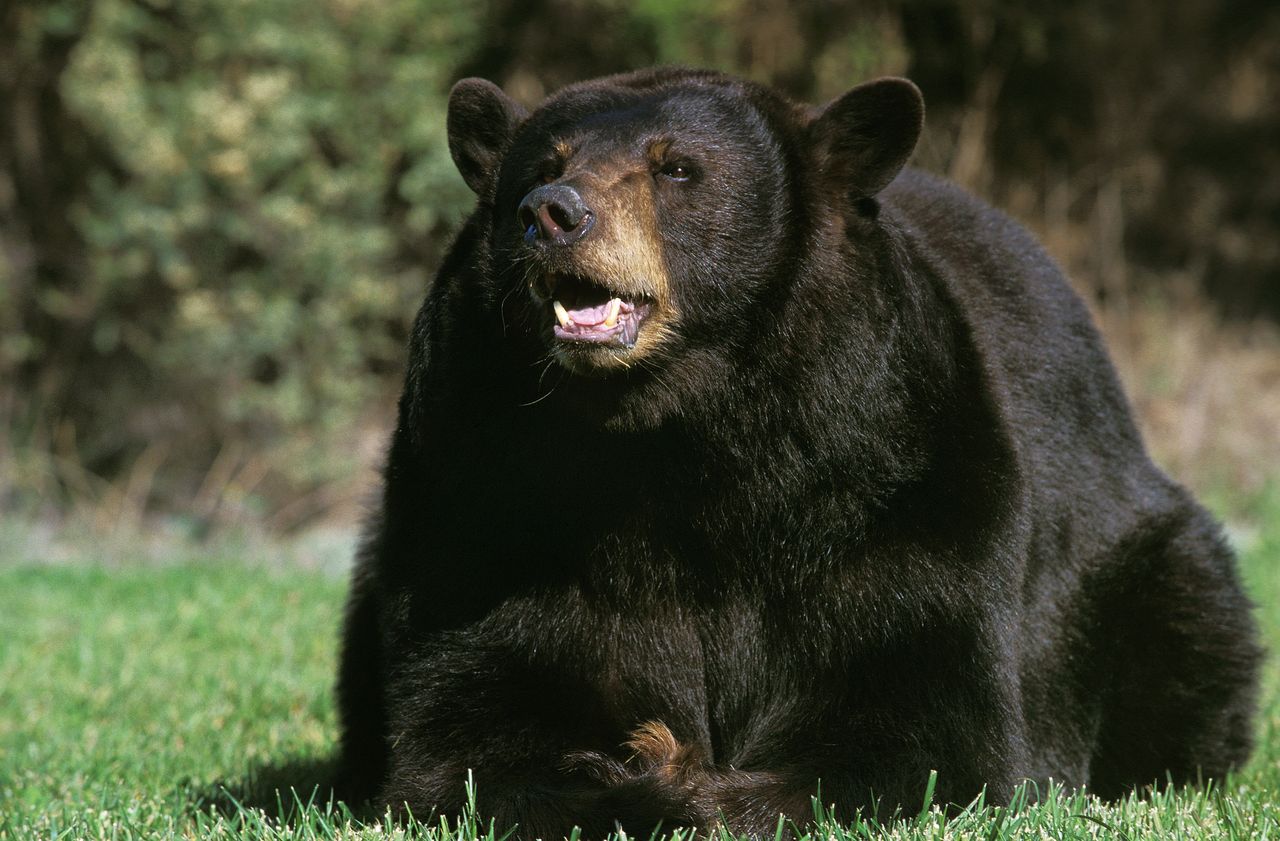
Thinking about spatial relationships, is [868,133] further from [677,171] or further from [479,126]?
[479,126]

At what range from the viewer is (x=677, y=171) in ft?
11.6

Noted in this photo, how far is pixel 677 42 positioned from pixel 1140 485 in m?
7.29

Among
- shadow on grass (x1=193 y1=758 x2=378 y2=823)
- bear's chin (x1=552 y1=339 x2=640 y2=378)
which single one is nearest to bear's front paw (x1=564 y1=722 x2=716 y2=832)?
shadow on grass (x1=193 y1=758 x2=378 y2=823)

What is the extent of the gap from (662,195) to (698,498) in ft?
2.19

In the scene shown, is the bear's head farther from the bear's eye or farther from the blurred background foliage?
the blurred background foliage

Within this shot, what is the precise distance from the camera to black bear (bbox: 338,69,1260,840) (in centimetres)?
339

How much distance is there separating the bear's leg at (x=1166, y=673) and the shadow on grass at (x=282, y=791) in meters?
1.98

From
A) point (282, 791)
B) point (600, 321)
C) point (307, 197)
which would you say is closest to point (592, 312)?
point (600, 321)

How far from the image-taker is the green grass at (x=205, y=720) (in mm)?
3320

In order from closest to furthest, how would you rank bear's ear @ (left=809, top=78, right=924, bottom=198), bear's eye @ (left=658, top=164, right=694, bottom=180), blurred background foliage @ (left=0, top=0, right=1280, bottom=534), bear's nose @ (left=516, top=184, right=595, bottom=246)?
bear's nose @ (left=516, top=184, right=595, bottom=246), bear's eye @ (left=658, top=164, right=694, bottom=180), bear's ear @ (left=809, top=78, right=924, bottom=198), blurred background foliage @ (left=0, top=0, right=1280, bottom=534)

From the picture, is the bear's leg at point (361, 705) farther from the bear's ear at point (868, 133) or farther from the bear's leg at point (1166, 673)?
the bear's leg at point (1166, 673)

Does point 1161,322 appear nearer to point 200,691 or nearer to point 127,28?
point 127,28

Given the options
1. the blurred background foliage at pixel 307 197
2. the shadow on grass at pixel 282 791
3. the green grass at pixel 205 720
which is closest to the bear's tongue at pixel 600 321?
the green grass at pixel 205 720

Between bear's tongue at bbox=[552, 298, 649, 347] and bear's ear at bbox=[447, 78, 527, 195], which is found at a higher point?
bear's ear at bbox=[447, 78, 527, 195]
